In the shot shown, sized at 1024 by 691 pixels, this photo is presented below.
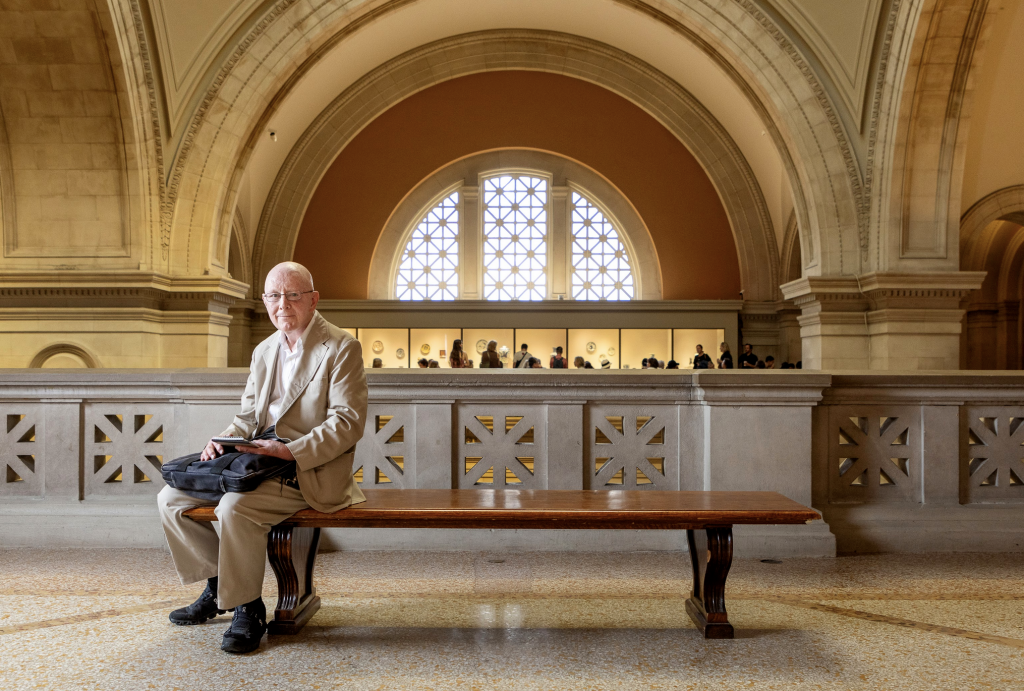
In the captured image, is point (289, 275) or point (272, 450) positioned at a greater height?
point (289, 275)

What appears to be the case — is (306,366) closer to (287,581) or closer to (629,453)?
(287,581)

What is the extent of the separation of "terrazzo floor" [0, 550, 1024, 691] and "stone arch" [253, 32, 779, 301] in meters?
14.0

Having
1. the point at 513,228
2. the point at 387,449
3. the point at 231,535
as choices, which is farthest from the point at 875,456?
the point at 513,228

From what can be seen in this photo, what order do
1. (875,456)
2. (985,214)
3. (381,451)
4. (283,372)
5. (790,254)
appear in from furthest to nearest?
(790,254) → (985,214) → (875,456) → (381,451) → (283,372)

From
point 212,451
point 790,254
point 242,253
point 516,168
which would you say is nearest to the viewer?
point 212,451

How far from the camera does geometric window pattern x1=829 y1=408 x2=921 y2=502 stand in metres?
4.47

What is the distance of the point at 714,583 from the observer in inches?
120

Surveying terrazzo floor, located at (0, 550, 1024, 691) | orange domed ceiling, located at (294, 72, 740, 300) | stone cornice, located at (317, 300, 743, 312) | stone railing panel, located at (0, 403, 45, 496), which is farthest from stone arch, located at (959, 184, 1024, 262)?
stone railing panel, located at (0, 403, 45, 496)

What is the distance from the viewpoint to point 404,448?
14.4ft

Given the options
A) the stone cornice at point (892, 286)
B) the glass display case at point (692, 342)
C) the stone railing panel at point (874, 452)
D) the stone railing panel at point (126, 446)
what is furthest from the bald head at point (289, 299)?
the glass display case at point (692, 342)

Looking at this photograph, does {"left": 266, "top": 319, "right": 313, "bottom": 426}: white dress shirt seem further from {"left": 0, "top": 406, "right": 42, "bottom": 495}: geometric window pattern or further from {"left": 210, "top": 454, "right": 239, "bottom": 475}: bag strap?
{"left": 0, "top": 406, "right": 42, "bottom": 495}: geometric window pattern

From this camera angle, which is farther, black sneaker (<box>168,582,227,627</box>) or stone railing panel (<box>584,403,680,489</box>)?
stone railing panel (<box>584,403,680,489</box>)

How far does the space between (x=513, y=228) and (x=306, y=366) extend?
1581 cm

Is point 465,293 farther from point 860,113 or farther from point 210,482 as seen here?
point 210,482
